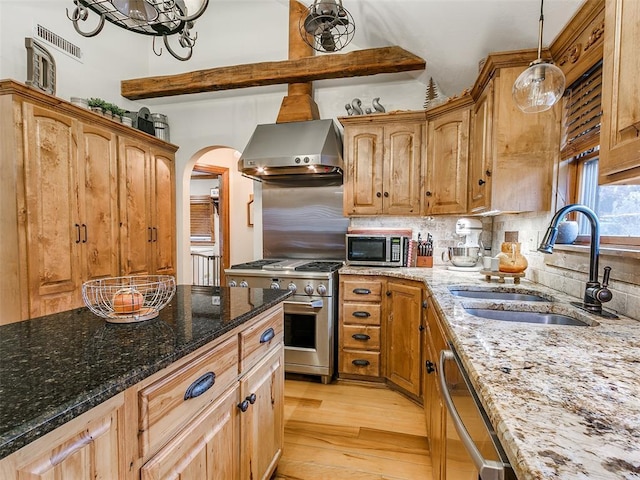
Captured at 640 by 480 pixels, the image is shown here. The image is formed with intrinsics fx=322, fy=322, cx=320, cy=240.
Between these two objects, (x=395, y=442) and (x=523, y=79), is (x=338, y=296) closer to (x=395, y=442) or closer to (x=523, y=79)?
(x=395, y=442)

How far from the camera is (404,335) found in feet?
8.18

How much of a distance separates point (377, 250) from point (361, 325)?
0.69 m

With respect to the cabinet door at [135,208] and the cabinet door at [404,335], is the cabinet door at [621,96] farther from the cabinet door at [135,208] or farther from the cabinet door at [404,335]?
the cabinet door at [135,208]

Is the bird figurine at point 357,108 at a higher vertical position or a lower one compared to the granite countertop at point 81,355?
higher

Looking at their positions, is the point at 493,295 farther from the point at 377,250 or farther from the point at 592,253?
the point at 377,250

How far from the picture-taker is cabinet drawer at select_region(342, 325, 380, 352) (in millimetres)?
2672

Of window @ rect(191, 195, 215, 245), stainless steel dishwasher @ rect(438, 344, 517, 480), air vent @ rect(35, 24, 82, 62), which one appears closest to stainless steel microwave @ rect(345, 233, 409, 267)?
stainless steel dishwasher @ rect(438, 344, 517, 480)

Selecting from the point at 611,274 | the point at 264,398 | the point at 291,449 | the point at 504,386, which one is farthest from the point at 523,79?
the point at 291,449

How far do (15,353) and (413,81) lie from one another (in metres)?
3.49

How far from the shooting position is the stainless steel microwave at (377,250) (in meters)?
2.89

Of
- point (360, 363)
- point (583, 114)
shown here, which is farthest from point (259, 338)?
point (583, 114)

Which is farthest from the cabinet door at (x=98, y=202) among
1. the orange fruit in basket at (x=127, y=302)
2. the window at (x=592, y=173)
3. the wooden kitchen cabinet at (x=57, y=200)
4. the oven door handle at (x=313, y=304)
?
the window at (x=592, y=173)

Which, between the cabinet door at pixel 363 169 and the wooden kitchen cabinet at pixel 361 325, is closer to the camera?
the wooden kitchen cabinet at pixel 361 325

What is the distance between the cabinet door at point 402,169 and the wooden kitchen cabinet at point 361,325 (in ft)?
2.44
